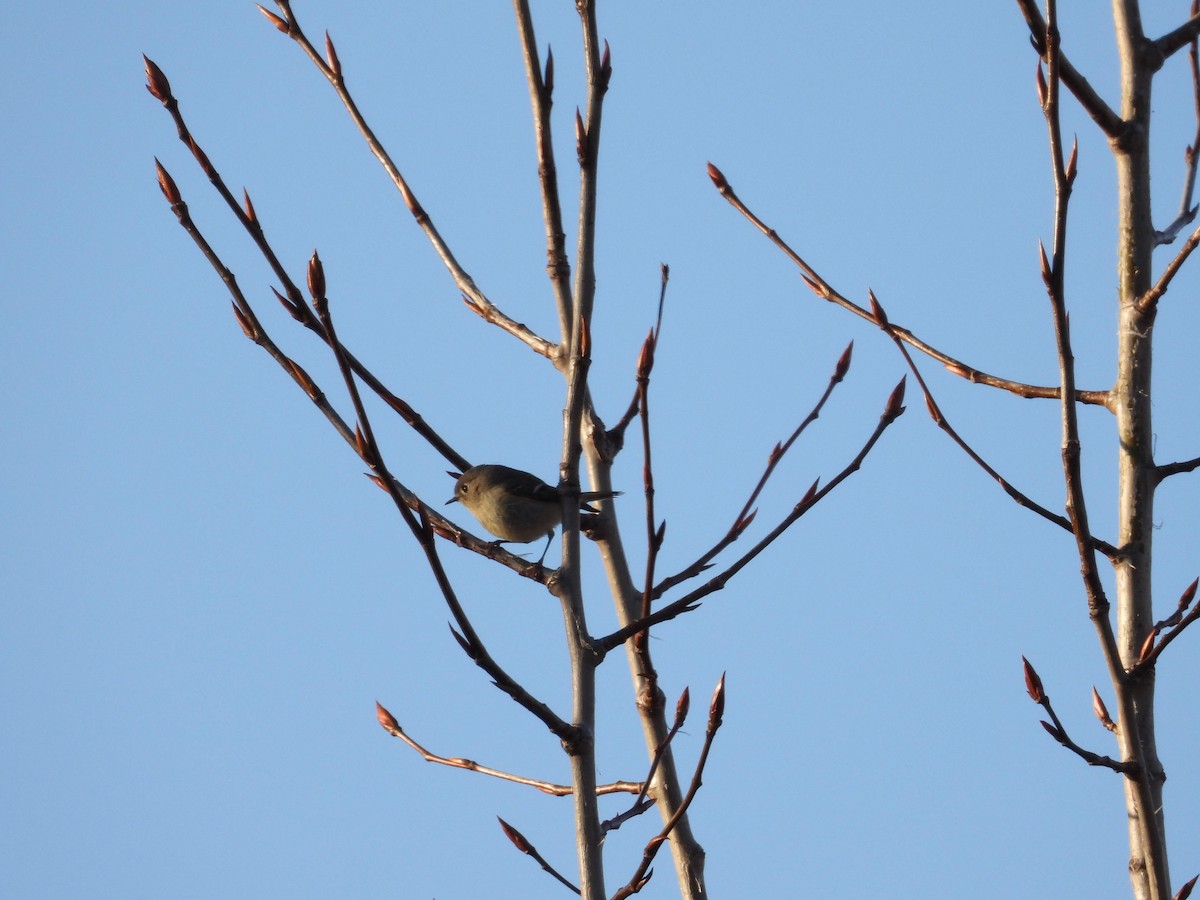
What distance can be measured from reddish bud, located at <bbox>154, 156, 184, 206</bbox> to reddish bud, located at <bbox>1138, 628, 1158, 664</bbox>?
241 cm

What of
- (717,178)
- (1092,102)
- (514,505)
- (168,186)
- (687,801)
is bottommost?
(687,801)

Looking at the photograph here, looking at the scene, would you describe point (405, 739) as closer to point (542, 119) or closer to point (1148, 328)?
point (542, 119)

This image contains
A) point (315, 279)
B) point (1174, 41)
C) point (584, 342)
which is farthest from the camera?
point (1174, 41)

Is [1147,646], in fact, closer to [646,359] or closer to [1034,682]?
[1034,682]

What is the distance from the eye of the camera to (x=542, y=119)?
9.70ft

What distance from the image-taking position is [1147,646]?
9.99 ft

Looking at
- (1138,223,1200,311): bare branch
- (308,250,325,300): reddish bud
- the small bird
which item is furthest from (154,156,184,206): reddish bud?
the small bird

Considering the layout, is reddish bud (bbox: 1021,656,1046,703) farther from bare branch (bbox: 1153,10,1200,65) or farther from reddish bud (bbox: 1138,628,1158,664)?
bare branch (bbox: 1153,10,1200,65)

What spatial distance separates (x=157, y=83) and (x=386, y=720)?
2.16 meters

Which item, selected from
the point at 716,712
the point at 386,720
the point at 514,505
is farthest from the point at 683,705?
the point at 514,505

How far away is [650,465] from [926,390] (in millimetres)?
812

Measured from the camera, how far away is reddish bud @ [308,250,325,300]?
7.45ft

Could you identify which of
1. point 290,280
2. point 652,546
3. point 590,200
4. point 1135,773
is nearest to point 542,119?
point 590,200

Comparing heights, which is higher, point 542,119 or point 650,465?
point 542,119
